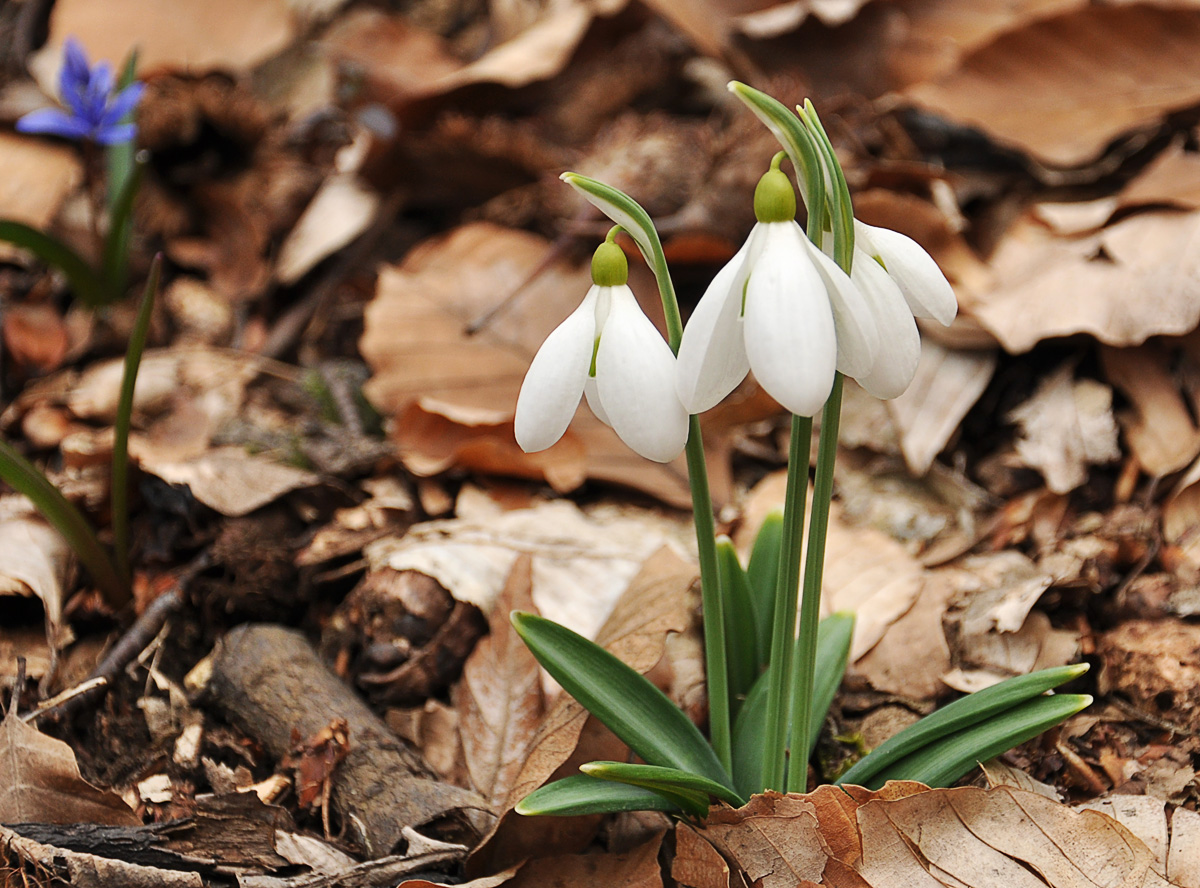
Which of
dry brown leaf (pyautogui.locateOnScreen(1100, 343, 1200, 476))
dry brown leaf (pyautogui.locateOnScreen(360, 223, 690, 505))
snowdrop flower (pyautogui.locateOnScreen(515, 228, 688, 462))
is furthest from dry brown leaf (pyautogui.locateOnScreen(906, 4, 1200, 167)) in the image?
snowdrop flower (pyautogui.locateOnScreen(515, 228, 688, 462))

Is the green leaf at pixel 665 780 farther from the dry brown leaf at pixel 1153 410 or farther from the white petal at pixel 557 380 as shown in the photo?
the dry brown leaf at pixel 1153 410

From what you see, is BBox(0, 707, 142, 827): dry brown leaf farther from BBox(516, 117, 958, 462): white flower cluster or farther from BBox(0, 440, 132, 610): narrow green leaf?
BBox(516, 117, 958, 462): white flower cluster

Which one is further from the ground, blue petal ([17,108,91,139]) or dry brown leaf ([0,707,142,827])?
blue petal ([17,108,91,139])

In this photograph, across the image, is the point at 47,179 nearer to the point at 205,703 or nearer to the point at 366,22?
the point at 366,22

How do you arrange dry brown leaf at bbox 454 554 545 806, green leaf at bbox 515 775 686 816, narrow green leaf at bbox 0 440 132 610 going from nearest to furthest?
green leaf at bbox 515 775 686 816
dry brown leaf at bbox 454 554 545 806
narrow green leaf at bbox 0 440 132 610

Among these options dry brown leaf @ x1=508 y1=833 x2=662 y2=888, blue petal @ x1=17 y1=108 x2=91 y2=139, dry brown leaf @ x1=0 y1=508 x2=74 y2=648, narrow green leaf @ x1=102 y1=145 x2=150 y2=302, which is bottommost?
dry brown leaf @ x1=508 y1=833 x2=662 y2=888

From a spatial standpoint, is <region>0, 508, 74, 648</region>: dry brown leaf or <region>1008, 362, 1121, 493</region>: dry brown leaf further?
<region>1008, 362, 1121, 493</region>: dry brown leaf

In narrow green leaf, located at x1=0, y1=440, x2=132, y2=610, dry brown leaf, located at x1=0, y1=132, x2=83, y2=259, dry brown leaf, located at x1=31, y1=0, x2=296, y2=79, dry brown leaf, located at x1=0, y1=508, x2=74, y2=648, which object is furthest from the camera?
dry brown leaf, located at x1=31, y1=0, x2=296, y2=79
